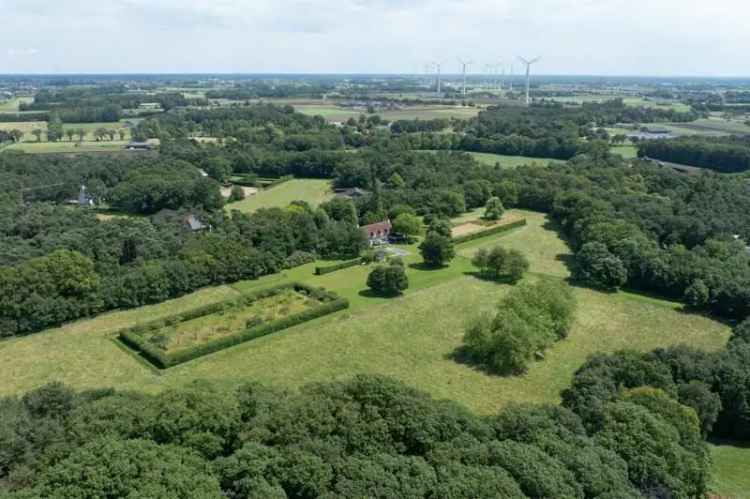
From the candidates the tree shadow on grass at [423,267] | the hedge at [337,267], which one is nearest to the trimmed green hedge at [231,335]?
the hedge at [337,267]

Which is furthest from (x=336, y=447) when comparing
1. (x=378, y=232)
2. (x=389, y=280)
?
(x=378, y=232)

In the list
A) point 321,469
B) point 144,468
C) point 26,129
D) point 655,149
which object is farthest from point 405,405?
point 26,129

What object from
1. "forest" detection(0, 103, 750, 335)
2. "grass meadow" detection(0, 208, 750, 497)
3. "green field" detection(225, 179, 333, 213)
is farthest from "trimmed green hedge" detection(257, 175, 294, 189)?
"grass meadow" detection(0, 208, 750, 497)

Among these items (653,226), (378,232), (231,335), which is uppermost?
(653,226)

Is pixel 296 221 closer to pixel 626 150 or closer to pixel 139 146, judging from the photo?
pixel 139 146

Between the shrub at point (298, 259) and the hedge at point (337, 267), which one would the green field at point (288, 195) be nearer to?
the shrub at point (298, 259)

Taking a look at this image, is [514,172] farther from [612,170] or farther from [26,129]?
[26,129]
